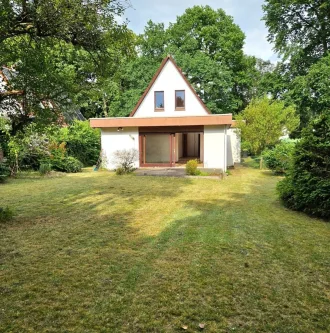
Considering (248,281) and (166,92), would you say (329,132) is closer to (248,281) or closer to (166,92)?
(248,281)

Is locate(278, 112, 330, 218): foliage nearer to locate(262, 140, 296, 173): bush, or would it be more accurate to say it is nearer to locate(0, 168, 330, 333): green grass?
locate(0, 168, 330, 333): green grass

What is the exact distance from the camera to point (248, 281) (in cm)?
360

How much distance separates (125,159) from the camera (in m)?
16.5

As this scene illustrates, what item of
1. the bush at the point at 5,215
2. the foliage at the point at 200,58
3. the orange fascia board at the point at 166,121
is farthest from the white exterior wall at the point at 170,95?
the bush at the point at 5,215

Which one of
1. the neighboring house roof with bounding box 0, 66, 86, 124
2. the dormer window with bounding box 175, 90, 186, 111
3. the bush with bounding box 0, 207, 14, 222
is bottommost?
the bush with bounding box 0, 207, 14, 222

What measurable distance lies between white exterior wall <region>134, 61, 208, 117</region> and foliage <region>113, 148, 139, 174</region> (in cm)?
350

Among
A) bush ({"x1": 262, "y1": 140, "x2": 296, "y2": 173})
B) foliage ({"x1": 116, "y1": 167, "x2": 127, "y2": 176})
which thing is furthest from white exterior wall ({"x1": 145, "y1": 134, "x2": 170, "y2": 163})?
bush ({"x1": 262, "y1": 140, "x2": 296, "y2": 173})

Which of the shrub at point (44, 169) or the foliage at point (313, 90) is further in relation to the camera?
the foliage at point (313, 90)

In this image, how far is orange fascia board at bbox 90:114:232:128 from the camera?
620 inches

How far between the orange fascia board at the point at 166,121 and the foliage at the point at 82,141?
2.91 meters

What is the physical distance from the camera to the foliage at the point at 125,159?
52.6ft

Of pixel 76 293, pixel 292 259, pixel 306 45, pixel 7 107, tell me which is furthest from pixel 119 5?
pixel 306 45

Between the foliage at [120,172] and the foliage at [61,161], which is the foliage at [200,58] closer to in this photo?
the foliage at [61,161]

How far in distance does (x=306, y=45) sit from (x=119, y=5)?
95.1ft
